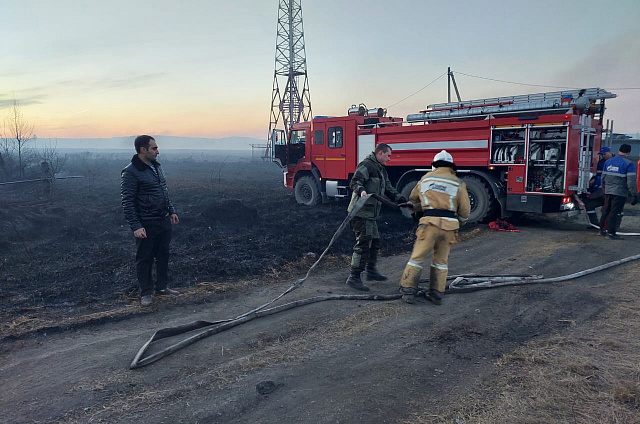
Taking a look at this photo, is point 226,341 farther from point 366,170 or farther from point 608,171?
point 608,171

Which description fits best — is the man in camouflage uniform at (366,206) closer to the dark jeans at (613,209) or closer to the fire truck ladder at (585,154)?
the dark jeans at (613,209)

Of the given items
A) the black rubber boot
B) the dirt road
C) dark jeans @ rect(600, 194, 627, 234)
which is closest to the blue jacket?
dark jeans @ rect(600, 194, 627, 234)

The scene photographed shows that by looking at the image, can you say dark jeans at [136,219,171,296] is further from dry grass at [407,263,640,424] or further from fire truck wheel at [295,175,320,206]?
fire truck wheel at [295,175,320,206]

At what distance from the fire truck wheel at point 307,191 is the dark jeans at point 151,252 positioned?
887cm

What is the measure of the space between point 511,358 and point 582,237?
6491 millimetres

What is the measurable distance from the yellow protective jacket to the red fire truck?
527 centimetres

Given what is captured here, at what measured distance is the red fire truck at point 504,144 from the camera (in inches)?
360

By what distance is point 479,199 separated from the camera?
10.3 m

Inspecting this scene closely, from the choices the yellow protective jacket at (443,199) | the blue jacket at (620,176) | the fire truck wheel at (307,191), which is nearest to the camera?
the yellow protective jacket at (443,199)

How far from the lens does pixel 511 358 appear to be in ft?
12.0

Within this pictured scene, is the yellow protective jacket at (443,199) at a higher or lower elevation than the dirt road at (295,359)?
higher

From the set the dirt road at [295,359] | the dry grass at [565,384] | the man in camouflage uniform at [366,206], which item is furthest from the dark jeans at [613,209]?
the man in camouflage uniform at [366,206]

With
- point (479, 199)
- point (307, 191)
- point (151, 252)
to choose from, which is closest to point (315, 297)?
point (151, 252)

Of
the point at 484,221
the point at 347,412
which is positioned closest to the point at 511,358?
the point at 347,412
